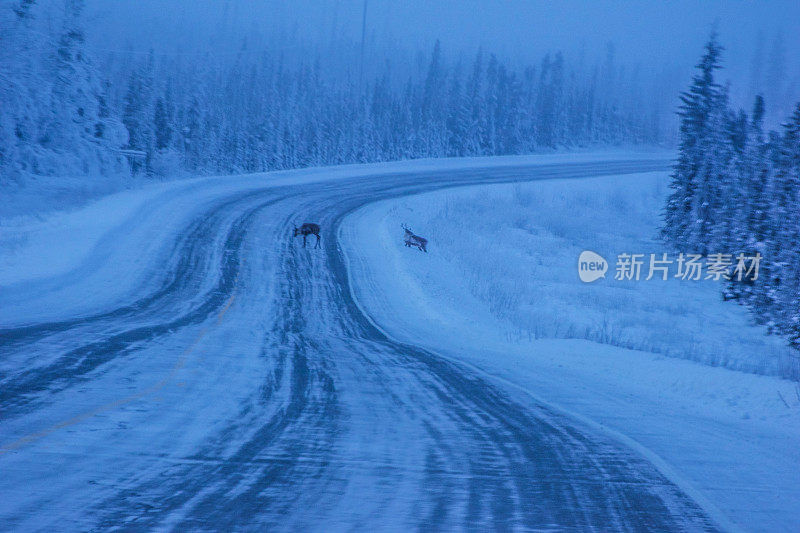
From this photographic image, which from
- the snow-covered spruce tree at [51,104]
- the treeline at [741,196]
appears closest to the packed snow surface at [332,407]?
the treeline at [741,196]

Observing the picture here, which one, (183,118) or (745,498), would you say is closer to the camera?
(745,498)

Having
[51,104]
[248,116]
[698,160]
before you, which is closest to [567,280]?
[698,160]

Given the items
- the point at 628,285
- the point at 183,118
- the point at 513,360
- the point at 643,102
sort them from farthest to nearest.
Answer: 1. the point at 643,102
2. the point at 183,118
3. the point at 628,285
4. the point at 513,360

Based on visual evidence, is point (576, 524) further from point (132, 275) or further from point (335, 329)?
point (132, 275)

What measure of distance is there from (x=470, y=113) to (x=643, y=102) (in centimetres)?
7357

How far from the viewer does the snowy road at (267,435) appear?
14.9ft

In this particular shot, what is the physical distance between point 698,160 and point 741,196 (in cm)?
589

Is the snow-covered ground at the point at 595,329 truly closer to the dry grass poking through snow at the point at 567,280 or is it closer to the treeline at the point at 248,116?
the dry grass poking through snow at the point at 567,280

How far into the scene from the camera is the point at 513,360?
12086mm

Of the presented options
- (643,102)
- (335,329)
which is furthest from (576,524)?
(643,102)

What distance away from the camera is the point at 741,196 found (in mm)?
30391

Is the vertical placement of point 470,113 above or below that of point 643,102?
below

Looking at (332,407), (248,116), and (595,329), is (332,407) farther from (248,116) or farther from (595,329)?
(248,116)

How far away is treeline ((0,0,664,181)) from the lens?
117ft
